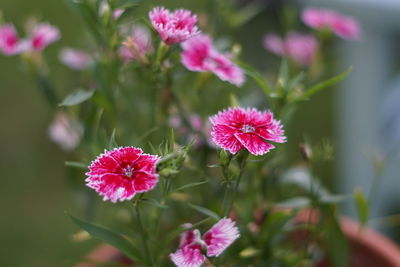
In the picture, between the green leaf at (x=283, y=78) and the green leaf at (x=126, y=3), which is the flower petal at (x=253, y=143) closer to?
the green leaf at (x=283, y=78)

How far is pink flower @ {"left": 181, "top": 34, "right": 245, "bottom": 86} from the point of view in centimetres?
70

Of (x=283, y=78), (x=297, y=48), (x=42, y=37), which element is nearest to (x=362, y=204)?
(x=283, y=78)

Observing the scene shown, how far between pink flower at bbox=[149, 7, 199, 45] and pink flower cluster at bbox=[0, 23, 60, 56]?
209 mm

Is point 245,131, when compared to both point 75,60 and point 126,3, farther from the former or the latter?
point 75,60

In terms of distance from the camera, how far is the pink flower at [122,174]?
20.4 inches

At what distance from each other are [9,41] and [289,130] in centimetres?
74

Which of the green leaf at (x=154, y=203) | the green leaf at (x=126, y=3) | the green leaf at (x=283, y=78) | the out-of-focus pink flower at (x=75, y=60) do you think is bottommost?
the out-of-focus pink flower at (x=75, y=60)

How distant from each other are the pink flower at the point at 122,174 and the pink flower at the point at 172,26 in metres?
0.15

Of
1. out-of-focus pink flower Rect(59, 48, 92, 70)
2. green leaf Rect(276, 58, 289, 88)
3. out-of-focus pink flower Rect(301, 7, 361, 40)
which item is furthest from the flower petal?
out-of-focus pink flower Rect(59, 48, 92, 70)

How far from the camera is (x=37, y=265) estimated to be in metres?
1.46

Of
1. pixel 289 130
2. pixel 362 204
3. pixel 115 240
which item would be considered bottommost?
pixel 289 130

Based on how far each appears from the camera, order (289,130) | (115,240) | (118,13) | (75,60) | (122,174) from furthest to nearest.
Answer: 1. (289,130)
2. (75,60)
3. (118,13)
4. (115,240)
5. (122,174)

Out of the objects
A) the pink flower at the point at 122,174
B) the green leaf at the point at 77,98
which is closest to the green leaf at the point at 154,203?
the pink flower at the point at 122,174

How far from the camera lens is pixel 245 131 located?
56 centimetres
